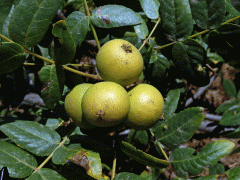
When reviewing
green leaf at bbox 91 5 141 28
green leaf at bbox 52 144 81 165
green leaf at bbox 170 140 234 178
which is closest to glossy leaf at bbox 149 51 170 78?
green leaf at bbox 91 5 141 28

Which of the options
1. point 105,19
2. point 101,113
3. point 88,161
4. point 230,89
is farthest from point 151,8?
point 230,89

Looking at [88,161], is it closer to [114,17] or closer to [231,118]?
[114,17]

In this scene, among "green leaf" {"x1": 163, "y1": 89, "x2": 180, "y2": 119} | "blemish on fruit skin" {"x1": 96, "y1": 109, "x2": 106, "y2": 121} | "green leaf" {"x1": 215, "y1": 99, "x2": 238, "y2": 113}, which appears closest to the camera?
"blemish on fruit skin" {"x1": 96, "y1": 109, "x2": 106, "y2": 121}

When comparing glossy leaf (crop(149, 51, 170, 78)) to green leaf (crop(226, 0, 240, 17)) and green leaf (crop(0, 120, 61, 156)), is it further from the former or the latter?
green leaf (crop(0, 120, 61, 156))

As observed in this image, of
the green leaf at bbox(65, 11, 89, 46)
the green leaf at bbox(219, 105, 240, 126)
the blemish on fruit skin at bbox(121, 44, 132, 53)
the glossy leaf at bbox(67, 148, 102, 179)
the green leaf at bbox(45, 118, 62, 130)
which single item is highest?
the green leaf at bbox(65, 11, 89, 46)

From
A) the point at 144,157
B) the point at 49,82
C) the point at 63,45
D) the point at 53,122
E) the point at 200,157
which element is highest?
the point at 63,45

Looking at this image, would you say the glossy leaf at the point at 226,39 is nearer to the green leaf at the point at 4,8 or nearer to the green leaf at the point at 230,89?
the green leaf at the point at 230,89

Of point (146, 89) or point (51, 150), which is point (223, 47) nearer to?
point (146, 89)
